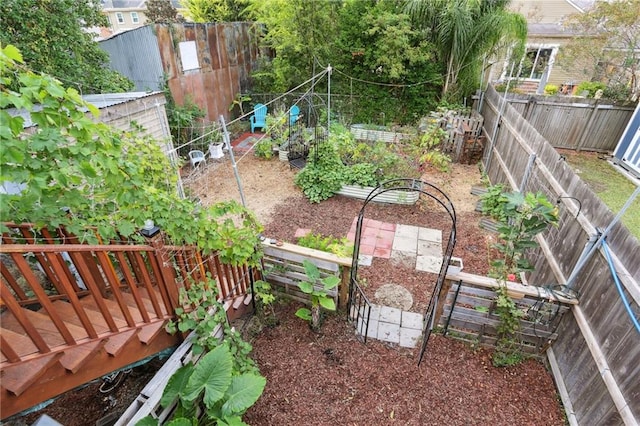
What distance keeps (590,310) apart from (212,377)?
3147 millimetres

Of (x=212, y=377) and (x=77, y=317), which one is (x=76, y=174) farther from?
(x=212, y=377)

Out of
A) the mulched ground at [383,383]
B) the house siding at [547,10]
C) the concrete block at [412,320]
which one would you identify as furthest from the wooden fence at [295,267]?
the house siding at [547,10]

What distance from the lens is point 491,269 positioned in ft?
13.7

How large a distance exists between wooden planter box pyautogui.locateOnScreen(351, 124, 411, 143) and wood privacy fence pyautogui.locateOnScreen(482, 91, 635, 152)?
7.99 ft

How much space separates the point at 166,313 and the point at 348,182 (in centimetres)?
408

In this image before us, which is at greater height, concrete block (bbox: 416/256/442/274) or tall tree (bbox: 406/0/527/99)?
tall tree (bbox: 406/0/527/99)

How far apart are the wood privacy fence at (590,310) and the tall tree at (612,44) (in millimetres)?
6814

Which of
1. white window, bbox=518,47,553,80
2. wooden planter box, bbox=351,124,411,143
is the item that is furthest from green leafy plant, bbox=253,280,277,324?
white window, bbox=518,47,553,80

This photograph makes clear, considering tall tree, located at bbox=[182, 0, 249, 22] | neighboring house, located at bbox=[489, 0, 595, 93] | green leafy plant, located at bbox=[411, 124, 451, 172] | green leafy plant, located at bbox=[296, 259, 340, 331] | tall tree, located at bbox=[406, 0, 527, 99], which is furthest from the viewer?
neighboring house, located at bbox=[489, 0, 595, 93]

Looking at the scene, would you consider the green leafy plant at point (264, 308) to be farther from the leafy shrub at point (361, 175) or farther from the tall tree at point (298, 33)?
the tall tree at point (298, 33)

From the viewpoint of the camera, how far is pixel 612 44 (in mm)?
8586

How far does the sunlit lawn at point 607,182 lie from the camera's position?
5656 mm

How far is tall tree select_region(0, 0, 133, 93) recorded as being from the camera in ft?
14.1

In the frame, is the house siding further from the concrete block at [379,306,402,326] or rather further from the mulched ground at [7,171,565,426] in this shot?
the mulched ground at [7,171,565,426]
